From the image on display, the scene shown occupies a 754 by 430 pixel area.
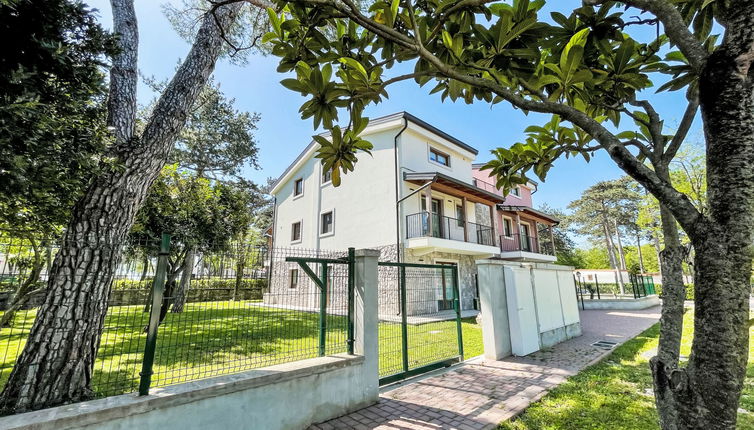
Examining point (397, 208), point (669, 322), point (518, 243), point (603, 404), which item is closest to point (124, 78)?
point (669, 322)

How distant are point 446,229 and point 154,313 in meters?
13.3

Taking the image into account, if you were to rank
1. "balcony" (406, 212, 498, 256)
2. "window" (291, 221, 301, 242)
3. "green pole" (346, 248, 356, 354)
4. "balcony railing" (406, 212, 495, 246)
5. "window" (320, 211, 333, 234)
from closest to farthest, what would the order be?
"green pole" (346, 248, 356, 354) < "balcony" (406, 212, 498, 256) < "balcony railing" (406, 212, 495, 246) < "window" (320, 211, 333, 234) < "window" (291, 221, 301, 242)

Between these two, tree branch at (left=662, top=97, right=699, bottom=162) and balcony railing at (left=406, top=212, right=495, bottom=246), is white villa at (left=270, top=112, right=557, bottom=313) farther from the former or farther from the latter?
tree branch at (left=662, top=97, right=699, bottom=162)

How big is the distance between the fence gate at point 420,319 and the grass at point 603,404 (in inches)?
73.6

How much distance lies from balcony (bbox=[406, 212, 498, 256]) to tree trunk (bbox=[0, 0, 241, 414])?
32.9 feet

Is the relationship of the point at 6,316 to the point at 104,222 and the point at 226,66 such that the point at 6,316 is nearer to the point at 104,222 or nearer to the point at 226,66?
the point at 104,222

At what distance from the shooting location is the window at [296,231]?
18.6 m

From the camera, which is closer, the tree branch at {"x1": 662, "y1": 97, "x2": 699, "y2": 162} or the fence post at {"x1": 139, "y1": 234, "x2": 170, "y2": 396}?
the tree branch at {"x1": 662, "y1": 97, "x2": 699, "y2": 162}

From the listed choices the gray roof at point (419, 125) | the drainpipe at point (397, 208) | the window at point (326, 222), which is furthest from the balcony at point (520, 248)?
the window at point (326, 222)

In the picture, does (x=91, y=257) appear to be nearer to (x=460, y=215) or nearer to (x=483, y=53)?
(x=483, y=53)

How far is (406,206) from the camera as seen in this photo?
13.8 meters

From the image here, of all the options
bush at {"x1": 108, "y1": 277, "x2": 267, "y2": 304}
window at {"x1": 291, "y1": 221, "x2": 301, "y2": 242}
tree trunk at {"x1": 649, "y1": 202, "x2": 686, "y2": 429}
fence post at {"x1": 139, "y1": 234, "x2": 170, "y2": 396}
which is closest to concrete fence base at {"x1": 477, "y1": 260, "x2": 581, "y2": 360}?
tree trunk at {"x1": 649, "y1": 202, "x2": 686, "y2": 429}

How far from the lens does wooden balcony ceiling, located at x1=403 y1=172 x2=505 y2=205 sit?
1331 cm

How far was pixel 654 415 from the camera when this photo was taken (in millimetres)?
3555
